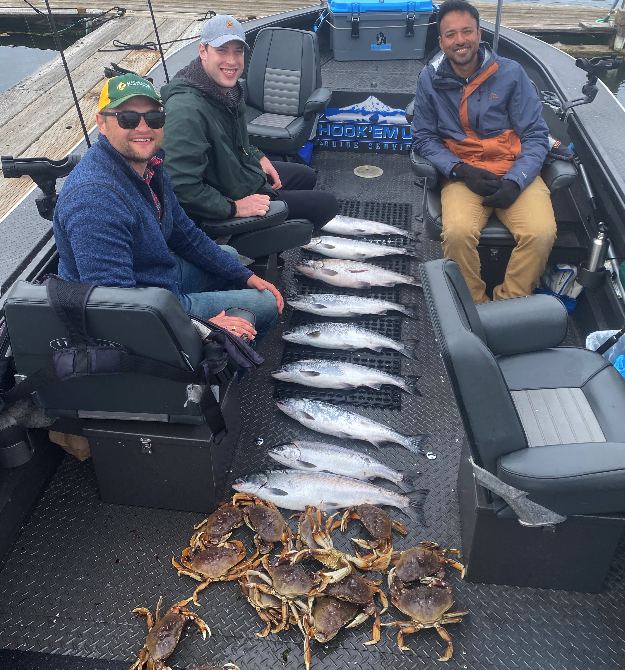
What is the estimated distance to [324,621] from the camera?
229 centimetres

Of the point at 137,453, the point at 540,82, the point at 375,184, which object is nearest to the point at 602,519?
the point at 137,453

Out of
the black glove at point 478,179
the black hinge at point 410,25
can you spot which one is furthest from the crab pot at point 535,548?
the black hinge at point 410,25

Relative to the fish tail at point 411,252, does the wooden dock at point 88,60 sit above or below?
above

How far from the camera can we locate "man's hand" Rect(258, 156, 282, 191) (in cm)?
408

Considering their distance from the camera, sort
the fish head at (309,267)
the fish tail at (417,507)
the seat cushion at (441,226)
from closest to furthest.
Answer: the fish tail at (417,507) → the seat cushion at (441,226) → the fish head at (309,267)

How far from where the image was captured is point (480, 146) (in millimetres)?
3971

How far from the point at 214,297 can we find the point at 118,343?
3.12 ft

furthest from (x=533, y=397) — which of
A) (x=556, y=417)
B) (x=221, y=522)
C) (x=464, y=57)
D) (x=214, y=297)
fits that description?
(x=464, y=57)

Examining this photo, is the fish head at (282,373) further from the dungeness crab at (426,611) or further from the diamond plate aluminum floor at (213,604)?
the dungeness crab at (426,611)

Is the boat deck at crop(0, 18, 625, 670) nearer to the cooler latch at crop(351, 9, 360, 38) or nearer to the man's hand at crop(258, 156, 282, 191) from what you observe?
the man's hand at crop(258, 156, 282, 191)

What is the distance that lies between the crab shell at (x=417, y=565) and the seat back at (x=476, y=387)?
581 millimetres

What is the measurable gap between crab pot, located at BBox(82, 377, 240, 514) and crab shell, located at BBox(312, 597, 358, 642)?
2.36ft

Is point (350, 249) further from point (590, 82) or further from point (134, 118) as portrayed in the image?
point (134, 118)

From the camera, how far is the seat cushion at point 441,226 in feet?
12.3
